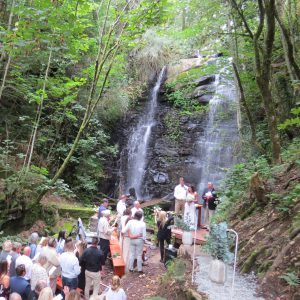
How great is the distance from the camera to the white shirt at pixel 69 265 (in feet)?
20.5

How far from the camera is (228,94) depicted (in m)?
18.7

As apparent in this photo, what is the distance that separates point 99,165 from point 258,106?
8441mm

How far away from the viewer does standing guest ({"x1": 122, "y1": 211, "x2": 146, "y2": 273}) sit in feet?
26.8

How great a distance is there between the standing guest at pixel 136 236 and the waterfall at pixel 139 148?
31.2ft

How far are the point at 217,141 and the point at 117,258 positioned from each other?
1073 centimetres

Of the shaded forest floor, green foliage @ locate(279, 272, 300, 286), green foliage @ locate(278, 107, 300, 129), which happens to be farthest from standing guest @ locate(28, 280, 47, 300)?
green foliage @ locate(278, 107, 300, 129)

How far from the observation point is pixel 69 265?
20.5ft

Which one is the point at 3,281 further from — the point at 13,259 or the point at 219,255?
the point at 219,255

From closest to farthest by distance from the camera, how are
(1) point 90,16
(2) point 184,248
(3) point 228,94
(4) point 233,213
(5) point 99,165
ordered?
(2) point 184,248 → (4) point 233,213 → (1) point 90,16 → (5) point 99,165 → (3) point 228,94

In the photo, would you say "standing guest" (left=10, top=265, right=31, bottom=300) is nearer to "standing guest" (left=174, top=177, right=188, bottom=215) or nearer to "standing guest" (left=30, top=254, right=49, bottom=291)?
"standing guest" (left=30, top=254, right=49, bottom=291)

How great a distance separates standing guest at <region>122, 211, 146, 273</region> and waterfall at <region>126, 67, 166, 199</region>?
374 inches

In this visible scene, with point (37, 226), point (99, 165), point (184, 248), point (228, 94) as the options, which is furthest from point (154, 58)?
point (184, 248)

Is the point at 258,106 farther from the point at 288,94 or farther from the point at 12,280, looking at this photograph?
the point at 12,280

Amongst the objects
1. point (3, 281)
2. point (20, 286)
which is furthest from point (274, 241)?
point (3, 281)
